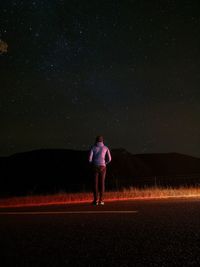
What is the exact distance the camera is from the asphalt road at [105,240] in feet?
17.5

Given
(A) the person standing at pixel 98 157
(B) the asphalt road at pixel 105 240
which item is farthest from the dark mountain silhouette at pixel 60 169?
(B) the asphalt road at pixel 105 240

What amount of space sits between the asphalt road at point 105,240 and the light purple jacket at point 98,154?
4.51 metres

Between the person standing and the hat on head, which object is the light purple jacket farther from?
the hat on head

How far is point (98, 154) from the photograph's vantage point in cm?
1488

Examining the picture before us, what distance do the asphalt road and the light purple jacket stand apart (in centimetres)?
451

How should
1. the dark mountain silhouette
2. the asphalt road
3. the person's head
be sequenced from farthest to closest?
the dark mountain silhouette, the person's head, the asphalt road

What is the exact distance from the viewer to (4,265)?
5.22 meters

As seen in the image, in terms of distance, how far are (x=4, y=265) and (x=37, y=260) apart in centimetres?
39

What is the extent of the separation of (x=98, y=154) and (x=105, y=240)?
816cm

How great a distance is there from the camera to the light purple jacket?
48.8ft

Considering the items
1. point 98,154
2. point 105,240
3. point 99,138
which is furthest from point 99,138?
point 105,240

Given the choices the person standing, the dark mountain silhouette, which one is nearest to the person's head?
the person standing

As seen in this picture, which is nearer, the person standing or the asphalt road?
the asphalt road

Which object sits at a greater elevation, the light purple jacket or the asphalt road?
the light purple jacket
